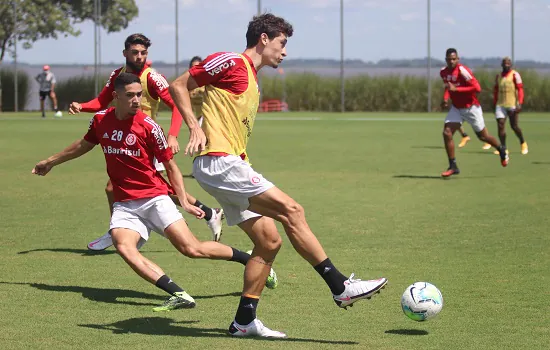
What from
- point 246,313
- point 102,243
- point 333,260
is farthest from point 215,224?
point 246,313

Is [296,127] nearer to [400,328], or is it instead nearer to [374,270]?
[374,270]

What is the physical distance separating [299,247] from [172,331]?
3.65 ft

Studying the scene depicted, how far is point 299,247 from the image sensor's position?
6.73 meters

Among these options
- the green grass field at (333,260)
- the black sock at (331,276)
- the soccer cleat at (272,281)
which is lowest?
the green grass field at (333,260)

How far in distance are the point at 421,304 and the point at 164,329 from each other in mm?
1830

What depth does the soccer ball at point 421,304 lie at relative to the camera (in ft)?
22.7

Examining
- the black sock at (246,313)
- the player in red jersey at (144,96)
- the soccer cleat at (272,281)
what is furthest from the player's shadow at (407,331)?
the player in red jersey at (144,96)

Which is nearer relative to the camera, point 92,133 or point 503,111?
point 92,133

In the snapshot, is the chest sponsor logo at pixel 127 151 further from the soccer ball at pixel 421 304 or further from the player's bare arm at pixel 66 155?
the soccer ball at pixel 421 304

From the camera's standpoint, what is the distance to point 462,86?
1869 centimetres

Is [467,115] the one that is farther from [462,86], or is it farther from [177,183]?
[177,183]

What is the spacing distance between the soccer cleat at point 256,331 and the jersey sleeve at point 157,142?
1.64 meters

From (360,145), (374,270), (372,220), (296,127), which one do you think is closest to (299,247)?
(374,270)

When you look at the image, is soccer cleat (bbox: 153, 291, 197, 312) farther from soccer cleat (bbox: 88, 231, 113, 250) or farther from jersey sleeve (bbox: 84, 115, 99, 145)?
soccer cleat (bbox: 88, 231, 113, 250)
